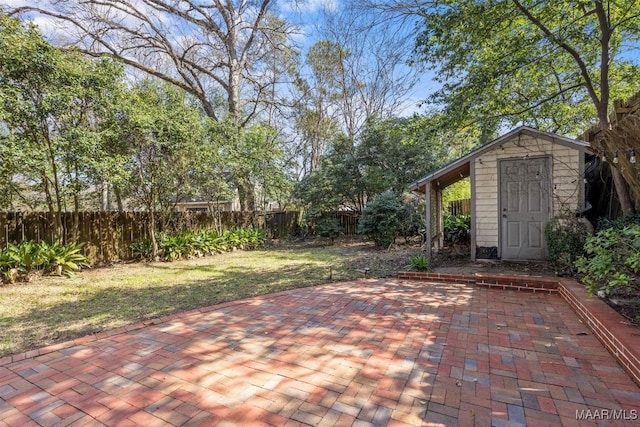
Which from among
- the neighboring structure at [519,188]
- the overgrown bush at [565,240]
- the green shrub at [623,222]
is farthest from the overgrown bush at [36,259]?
the green shrub at [623,222]

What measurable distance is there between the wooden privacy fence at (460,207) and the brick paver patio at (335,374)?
7.99 meters

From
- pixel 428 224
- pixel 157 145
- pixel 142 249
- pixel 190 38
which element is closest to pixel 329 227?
A: pixel 428 224

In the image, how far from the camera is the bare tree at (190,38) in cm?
1178

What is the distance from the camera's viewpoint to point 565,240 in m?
5.32

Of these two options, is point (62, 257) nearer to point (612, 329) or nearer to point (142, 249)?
point (142, 249)

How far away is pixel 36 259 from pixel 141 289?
97.6 inches

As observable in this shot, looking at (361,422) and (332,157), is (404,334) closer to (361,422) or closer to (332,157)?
(361,422)

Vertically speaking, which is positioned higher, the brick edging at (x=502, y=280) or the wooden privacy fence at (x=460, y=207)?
the wooden privacy fence at (x=460, y=207)

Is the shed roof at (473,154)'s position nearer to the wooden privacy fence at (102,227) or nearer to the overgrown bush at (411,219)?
the overgrown bush at (411,219)

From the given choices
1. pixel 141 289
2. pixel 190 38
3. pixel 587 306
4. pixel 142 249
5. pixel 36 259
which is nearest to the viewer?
pixel 587 306

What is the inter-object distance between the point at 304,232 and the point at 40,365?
11.9 m

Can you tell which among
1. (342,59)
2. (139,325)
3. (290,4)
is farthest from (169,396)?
(342,59)

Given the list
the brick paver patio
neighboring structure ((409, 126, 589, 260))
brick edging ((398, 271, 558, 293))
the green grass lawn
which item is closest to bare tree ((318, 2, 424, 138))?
neighboring structure ((409, 126, 589, 260))

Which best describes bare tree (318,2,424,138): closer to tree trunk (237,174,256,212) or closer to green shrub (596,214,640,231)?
tree trunk (237,174,256,212)
